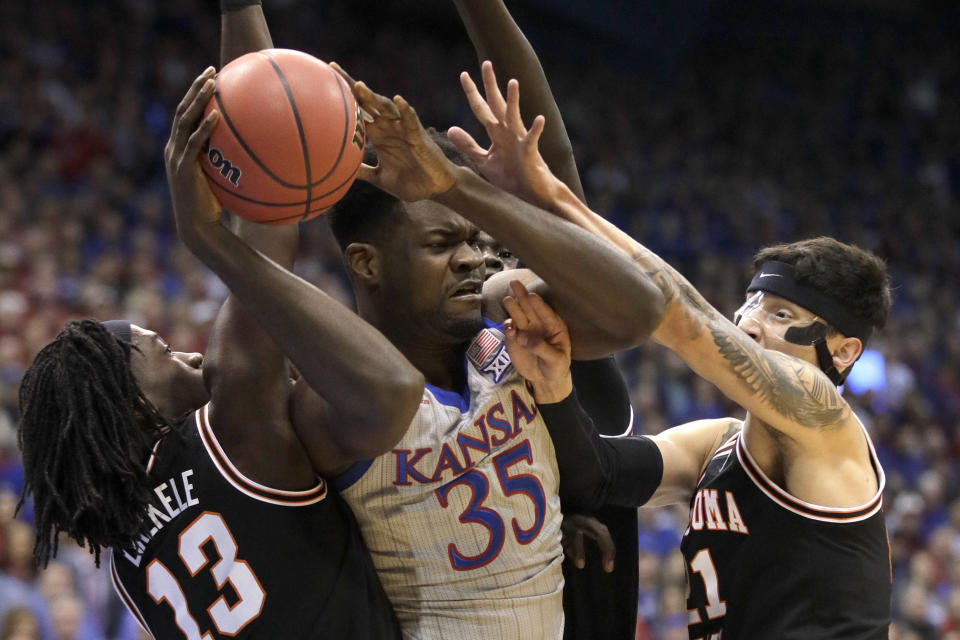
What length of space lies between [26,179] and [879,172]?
12.3m

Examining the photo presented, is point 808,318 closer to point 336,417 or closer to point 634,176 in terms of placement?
point 336,417

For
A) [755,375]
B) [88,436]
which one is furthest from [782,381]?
[88,436]

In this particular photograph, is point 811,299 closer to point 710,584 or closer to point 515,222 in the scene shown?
point 710,584

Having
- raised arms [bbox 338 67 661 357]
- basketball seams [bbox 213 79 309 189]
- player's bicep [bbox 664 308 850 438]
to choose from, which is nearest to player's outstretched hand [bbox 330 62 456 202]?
raised arms [bbox 338 67 661 357]

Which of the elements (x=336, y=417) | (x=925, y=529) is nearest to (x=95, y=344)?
(x=336, y=417)

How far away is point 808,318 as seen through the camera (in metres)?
3.30

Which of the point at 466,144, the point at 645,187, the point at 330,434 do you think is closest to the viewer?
the point at 330,434

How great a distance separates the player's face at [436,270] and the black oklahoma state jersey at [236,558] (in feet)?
1.70

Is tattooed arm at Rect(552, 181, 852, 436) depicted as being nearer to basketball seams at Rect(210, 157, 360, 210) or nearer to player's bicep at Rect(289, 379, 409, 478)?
basketball seams at Rect(210, 157, 360, 210)

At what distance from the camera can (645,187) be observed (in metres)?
14.4

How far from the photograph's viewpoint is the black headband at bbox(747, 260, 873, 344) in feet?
10.8

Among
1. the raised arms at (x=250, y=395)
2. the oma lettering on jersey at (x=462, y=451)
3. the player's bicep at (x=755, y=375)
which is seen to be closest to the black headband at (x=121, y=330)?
the raised arms at (x=250, y=395)

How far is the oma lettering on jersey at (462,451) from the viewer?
8.83ft

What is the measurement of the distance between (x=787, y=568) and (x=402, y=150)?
1.62 meters
